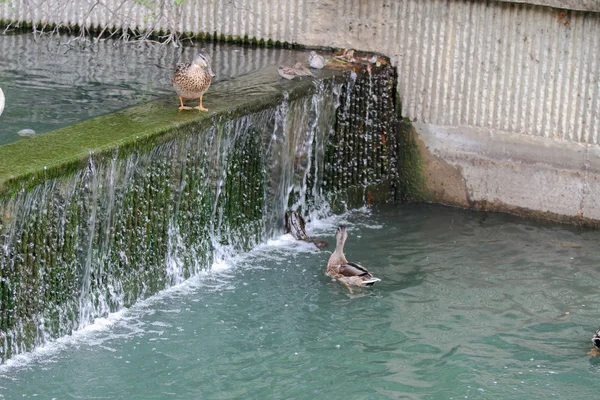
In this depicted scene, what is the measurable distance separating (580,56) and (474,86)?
1.19 metres

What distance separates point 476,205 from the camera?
40.3 feet

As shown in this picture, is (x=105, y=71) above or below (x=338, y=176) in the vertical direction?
above

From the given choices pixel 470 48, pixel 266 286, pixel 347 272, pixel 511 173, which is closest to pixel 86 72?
pixel 266 286

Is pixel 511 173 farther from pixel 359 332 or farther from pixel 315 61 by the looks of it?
pixel 359 332

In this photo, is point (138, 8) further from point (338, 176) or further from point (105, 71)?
point (338, 176)

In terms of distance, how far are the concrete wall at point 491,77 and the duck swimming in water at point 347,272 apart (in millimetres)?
2890

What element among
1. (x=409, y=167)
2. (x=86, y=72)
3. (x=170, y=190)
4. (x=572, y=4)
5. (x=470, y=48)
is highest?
(x=572, y=4)

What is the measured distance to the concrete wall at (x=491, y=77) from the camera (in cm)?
1159

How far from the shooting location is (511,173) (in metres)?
12.0

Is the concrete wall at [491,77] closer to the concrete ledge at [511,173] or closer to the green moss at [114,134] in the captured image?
the concrete ledge at [511,173]

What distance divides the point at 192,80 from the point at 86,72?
287cm

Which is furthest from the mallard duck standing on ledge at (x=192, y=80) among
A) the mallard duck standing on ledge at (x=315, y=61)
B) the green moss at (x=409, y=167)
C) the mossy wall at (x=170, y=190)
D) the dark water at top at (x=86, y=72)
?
the green moss at (x=409, y=167)

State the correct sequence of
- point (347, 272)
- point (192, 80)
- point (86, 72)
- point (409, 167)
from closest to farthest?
point (347, 272) → point (192, 80) → point (86, 72) → point (409, 167)

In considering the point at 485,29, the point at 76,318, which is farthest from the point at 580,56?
the point at 76,318
